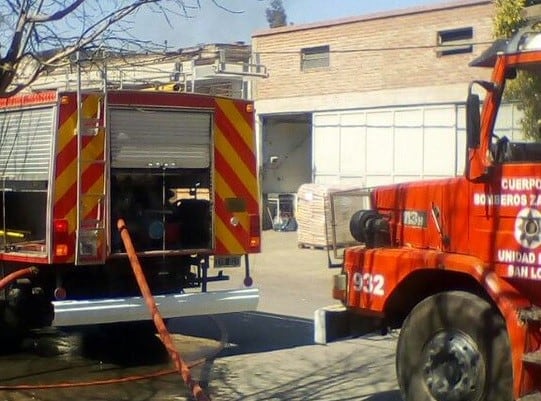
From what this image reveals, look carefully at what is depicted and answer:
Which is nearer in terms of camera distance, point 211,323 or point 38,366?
point 38,366

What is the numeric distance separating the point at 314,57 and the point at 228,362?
1858cm

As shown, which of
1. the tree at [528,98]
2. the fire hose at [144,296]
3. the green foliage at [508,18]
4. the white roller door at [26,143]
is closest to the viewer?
the tree at [528,98]

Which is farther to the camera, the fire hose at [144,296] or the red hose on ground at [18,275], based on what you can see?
the red hose on ground at [18,275]

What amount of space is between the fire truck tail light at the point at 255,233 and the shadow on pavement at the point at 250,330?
42.9 inches

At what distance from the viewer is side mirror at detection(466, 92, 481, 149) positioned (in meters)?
6.36

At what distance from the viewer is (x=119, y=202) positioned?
995 centimetres

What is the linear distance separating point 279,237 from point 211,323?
1419 centimetres

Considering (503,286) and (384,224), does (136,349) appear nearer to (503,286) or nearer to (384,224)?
(384,224)

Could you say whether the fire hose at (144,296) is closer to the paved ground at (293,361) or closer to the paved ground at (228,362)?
the paved ground at (228,362)

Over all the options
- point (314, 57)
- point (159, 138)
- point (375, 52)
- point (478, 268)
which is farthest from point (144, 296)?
point (314, 57)

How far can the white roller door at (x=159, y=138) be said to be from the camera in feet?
31.4

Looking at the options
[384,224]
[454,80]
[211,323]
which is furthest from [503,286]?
[454,80]

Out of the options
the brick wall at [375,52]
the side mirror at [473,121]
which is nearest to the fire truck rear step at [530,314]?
the side mirror at [473,121]

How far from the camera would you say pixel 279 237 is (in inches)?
1041
